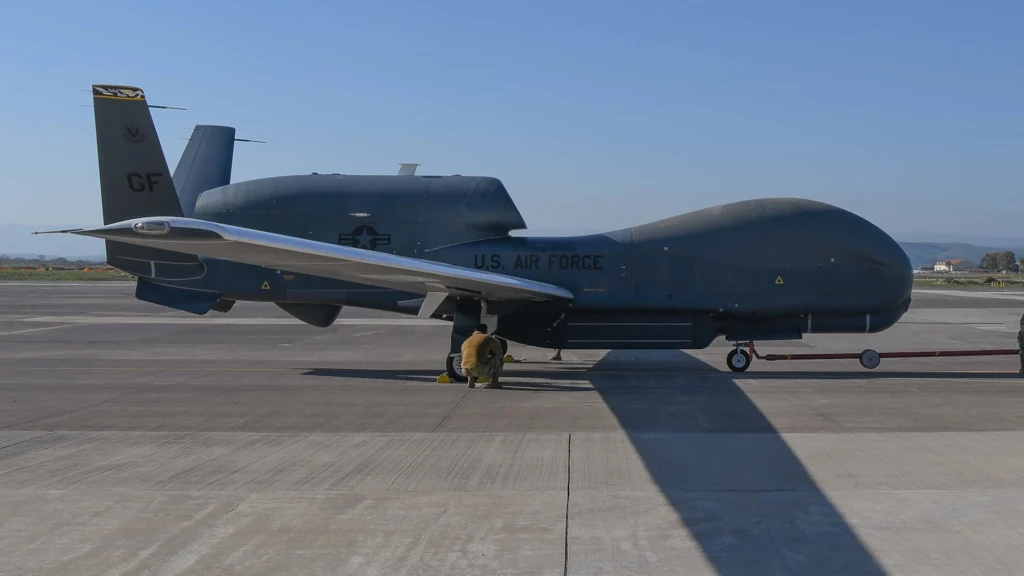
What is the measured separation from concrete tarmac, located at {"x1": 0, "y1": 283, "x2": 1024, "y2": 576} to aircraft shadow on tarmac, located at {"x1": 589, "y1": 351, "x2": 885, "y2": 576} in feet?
0.10

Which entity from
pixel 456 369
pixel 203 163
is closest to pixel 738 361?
pixel 456 369

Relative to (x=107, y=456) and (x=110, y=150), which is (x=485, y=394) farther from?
(x=110, y=150)

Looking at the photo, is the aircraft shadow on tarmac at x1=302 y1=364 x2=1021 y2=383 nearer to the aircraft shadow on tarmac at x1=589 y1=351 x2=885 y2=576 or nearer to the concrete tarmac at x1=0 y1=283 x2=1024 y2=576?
the concrete tarmac at x1=0 y1=283 x2=1024 y2=576

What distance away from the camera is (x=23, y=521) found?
23.2ft

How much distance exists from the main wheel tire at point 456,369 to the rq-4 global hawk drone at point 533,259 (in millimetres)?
71

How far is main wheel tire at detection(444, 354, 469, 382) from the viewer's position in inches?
632

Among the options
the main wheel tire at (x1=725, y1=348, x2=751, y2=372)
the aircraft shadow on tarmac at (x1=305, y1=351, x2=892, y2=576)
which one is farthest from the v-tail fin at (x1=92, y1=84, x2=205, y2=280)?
the main wheel tire at (x1=725, y1=348, x2=751, y2=372)

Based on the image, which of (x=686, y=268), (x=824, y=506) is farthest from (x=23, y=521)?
(x=686, y=268)

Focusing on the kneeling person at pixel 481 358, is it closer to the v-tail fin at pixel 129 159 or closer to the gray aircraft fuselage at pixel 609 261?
the gray aircraft fuselage at pixel 609 261

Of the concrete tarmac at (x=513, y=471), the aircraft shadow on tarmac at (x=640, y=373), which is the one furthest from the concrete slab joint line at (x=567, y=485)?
the aircraft shadow on tarmac at (x=640, y=373)

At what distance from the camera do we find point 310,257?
12.7m

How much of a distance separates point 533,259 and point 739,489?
1013cm

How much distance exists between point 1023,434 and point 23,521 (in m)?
11.1

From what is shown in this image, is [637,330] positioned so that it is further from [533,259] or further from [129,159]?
[129,159]
